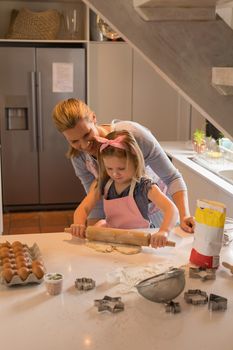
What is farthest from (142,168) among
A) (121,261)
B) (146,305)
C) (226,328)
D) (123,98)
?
(123,98)

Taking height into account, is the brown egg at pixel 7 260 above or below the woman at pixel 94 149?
below

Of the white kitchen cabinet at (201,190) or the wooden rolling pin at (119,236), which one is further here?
the white kitchen cabinet at (201,190)

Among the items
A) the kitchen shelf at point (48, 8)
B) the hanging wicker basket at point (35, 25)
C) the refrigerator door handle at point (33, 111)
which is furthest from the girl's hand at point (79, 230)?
the kitchen shelf at point (48, 8)

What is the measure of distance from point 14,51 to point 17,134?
2.38 ft

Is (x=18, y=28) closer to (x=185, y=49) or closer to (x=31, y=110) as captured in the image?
(x=31, y=110)

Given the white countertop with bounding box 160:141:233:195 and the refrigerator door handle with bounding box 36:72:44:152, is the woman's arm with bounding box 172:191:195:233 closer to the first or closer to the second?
the white countertop with bounding box 160:141:233:195

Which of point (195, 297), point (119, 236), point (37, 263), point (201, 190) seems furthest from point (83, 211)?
point (201, 190)

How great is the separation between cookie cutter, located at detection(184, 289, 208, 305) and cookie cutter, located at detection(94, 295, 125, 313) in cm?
19

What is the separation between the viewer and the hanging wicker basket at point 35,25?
178 inches

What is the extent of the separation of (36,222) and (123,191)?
8.40 ft

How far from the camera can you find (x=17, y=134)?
453cm

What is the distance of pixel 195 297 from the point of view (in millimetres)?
1391

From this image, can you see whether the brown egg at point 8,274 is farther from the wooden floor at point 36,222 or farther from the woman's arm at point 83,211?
the wooden floor at point 36,222

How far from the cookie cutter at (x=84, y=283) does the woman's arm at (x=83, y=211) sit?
0.36m
